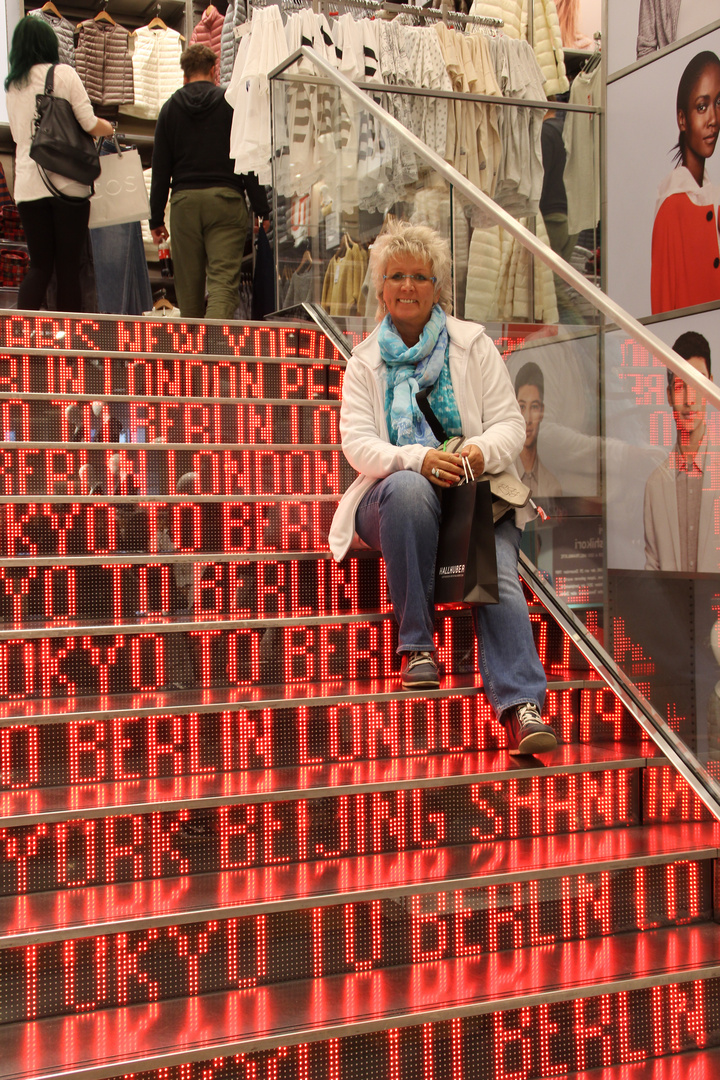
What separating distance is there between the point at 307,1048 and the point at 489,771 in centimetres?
79

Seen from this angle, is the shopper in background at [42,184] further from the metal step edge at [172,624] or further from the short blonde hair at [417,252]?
the metal step edge at [172,624]

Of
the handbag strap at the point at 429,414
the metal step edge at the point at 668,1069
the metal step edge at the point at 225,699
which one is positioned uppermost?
the handbag strap at the point at 429,414

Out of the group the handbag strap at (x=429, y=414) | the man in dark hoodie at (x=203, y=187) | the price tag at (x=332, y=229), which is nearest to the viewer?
the handbag strap at (x=429, y=414)

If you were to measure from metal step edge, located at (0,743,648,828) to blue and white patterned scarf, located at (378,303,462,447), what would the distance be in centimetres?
97

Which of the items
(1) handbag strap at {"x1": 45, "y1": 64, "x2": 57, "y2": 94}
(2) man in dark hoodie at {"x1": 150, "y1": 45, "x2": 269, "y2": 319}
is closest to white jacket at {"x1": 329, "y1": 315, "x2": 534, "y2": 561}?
(2) man in dark hoodie at {"x1": 150, "y1": 45, "x2": 269, "y2": 319}

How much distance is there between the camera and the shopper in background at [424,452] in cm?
270

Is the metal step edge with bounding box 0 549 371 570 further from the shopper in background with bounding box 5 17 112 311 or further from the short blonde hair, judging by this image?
the shopper in background with bounding box 5 17 112 311

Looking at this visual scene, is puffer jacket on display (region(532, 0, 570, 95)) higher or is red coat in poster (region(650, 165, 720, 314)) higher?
puffer jacket on display (region(532, 0, 570, 95))

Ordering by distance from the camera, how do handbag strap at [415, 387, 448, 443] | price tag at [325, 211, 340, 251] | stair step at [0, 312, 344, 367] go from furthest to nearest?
price tag at [325, 211, 340, 251]
stair step at [0, 312, 344, 367]
handbag strap at [415, 387, 448, 443]

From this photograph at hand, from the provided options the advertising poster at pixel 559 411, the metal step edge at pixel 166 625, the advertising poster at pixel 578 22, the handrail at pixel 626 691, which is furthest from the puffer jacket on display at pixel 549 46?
the metal step edge at pixel 166 625

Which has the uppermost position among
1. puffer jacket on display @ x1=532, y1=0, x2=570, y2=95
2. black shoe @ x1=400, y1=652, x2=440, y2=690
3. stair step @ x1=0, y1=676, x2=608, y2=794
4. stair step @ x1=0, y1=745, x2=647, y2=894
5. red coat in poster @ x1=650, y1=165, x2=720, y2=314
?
puffer jacket on display @ x1=532, y1=0, x2=570, y2=95

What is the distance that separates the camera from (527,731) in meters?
2.56

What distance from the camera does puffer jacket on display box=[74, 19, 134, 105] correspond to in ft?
22.9

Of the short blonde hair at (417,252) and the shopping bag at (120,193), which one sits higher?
the shopping bag at (120,193)
